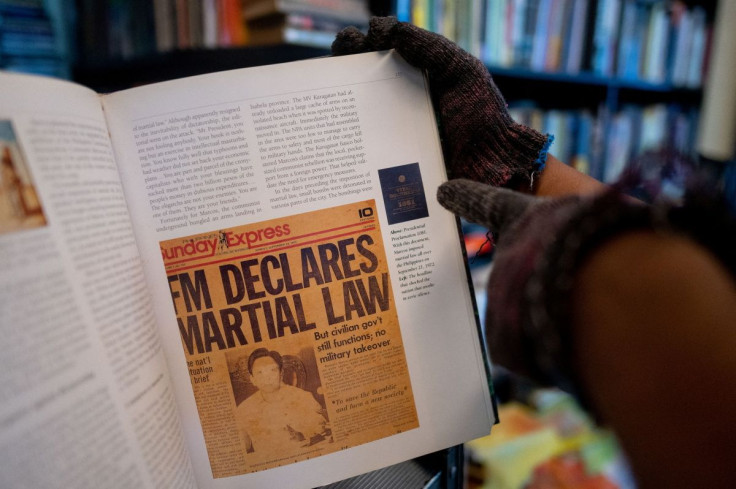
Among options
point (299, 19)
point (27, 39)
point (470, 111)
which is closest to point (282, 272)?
point (470, 111)

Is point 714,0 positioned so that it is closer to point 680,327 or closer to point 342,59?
point 342,59

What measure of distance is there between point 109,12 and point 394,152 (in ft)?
2.48

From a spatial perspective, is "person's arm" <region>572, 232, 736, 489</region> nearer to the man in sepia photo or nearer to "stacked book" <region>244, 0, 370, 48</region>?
the man in sepia photo

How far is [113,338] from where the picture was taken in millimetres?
337

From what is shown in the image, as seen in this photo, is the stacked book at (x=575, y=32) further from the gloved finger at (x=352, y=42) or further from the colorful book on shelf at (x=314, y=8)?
the gloved finger at (x=352, y=42)

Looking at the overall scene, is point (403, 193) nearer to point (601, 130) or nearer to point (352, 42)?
point (352, 42)

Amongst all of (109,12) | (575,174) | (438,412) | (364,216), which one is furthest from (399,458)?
(109,12)

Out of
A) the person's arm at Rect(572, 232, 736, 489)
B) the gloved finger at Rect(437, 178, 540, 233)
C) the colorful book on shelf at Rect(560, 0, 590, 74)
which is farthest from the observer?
the colorful book on shelf at Rect(560, 0, 590, 74)

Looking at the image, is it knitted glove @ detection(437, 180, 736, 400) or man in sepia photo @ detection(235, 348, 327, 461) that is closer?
knitted glove @ detection(437, 180, 736, 400)

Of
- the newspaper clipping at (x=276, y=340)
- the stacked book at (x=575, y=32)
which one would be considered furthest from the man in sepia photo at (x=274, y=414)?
the stacked book at (x=575, y=32)

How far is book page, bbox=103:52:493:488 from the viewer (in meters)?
0.40

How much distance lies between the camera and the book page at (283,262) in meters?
0.40

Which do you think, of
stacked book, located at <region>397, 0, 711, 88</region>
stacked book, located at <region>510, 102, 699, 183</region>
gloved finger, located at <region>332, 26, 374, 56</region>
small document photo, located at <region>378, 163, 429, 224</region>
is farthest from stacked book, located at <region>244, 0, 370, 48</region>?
stacked book, located at <region>510, 102, 699, 183</region>

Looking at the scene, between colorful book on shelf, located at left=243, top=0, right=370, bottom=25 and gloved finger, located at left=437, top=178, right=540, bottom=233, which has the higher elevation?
colorful book on shelf, located at left=243, top=0, right=370, bottom=25
